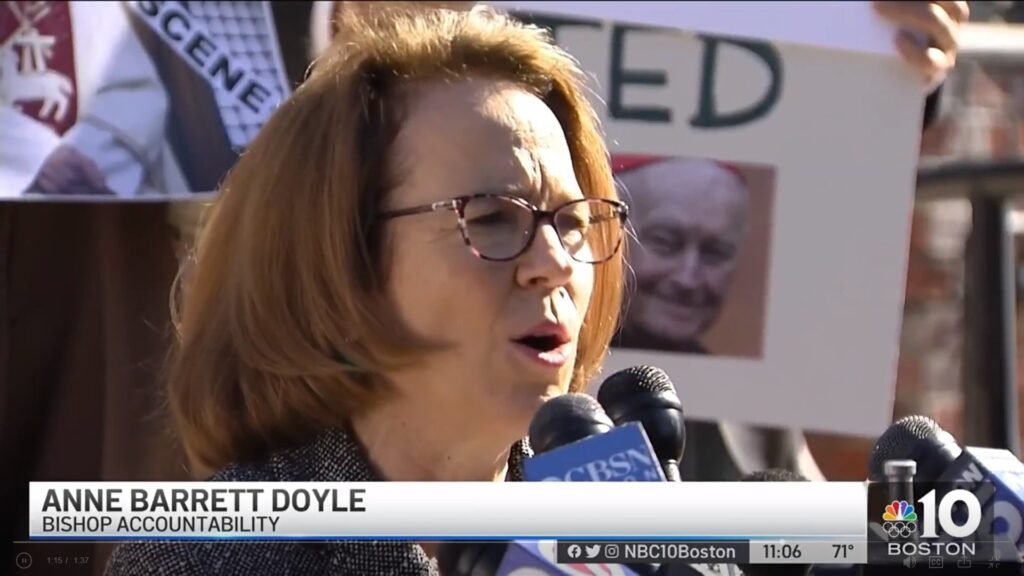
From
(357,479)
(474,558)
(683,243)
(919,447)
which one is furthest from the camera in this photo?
(683,243)

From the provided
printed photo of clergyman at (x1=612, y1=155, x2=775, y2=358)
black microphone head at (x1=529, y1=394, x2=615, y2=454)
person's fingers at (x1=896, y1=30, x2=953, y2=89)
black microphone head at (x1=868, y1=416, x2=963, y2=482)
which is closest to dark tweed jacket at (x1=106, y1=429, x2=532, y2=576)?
black microphone head at (x1=529, y1=394, x2=615, y2=454)

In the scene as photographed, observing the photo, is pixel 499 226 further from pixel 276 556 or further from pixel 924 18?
pixel 924 18

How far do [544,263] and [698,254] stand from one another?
1210 mm

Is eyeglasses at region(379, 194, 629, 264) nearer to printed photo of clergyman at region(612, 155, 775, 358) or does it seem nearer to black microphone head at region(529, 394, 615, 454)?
black microphone head at region(529, 394, 615, 454)

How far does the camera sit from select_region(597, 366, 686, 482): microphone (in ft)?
4.62

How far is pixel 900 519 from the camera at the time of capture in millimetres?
1318

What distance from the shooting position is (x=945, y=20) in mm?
2801

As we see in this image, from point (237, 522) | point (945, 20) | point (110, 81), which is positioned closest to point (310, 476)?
point (237, 522)

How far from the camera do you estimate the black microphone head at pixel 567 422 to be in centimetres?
128

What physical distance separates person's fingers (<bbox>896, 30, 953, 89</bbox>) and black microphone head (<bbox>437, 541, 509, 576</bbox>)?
5.73 ft

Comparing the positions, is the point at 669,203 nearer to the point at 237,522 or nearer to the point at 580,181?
the point at 580,181

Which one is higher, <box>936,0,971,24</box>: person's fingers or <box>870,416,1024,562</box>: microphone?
<box>936,0,971,24</box>: person's fingers

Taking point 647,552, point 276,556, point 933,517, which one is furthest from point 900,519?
point 276,556

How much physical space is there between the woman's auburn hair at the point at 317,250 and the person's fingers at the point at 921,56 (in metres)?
1.14
